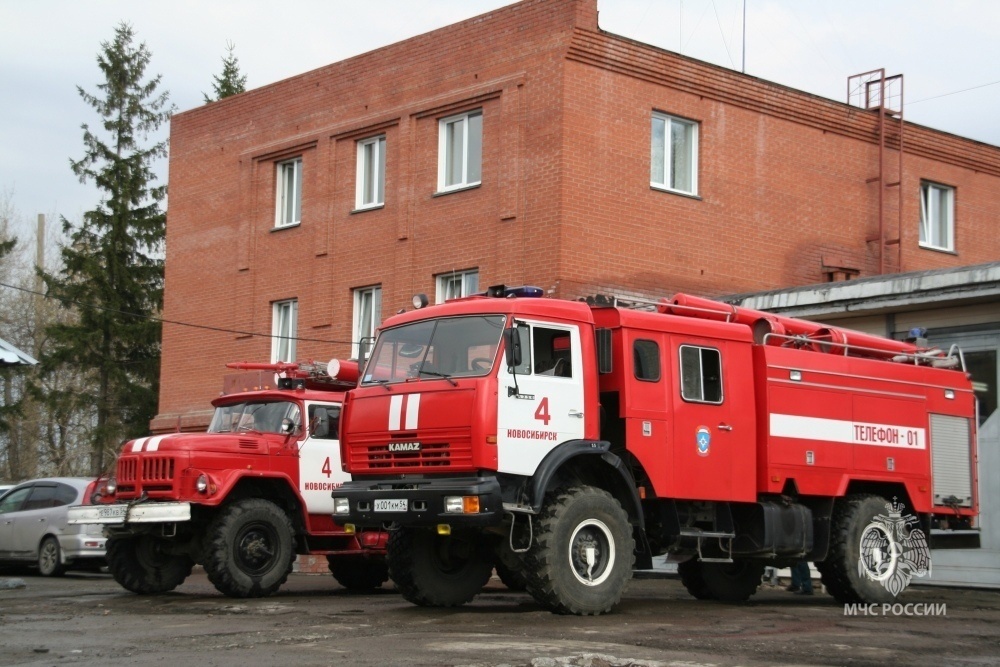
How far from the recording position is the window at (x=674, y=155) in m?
23.8

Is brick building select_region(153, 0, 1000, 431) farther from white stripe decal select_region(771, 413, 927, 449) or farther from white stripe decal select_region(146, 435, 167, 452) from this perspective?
white stripe decal select_region(146, 435, 167, 452)

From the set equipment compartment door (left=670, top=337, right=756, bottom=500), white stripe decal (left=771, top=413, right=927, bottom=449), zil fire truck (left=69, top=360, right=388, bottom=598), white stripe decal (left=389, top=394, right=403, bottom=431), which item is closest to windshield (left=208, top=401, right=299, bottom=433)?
zil fire truck (left=69, top=360, right=388, bottom=598)

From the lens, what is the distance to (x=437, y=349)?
40.5 ft

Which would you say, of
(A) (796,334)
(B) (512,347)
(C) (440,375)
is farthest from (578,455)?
(A) (796,334)

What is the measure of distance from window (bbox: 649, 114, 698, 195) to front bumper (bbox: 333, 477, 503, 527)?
12593mm

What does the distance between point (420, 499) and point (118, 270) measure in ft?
98.3

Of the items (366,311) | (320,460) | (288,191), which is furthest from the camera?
(288,191)

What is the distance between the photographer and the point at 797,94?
25719mm

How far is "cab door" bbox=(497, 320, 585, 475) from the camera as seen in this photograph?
462 inches

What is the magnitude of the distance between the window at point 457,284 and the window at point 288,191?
4.92 metres

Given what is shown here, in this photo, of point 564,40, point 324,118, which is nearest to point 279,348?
point 324,118

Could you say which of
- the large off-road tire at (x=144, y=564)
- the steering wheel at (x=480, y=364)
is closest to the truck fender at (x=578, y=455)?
the steering wheel at (x=480, y=364)

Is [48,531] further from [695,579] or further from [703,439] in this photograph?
[703,439]

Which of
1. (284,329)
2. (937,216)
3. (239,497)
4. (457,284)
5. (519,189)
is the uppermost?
(937,216)
